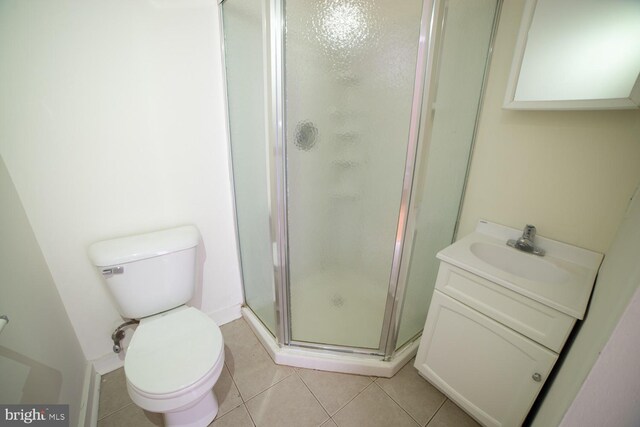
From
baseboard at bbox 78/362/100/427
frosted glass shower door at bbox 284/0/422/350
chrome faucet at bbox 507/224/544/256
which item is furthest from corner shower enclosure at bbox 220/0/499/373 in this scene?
baseboard at bbox 78/362/100/427

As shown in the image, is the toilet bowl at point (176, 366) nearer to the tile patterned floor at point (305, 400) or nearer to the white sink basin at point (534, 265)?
the tile patterned floor at point (305, 400)

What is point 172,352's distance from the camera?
3.24ft

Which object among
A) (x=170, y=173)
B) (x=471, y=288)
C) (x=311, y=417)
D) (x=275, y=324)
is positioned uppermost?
(x=170, y=173)

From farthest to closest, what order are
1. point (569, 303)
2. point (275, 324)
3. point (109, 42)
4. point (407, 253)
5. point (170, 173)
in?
point (275, 324)
point (170, 173)
point (407, 253)
point (109, 42)
point (569, 303)

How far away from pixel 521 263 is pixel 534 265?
0.05m

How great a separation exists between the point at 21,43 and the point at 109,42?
27 centimetres

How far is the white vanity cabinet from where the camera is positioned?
876 mm

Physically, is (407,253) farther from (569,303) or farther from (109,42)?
(109,42)

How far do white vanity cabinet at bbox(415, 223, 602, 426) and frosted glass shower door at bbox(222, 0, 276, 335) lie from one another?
2.91 feet

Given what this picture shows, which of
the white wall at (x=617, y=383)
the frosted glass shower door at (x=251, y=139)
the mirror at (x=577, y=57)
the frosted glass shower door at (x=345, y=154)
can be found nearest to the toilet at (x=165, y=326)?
the frosted glass shower door at (x=251, y=139)

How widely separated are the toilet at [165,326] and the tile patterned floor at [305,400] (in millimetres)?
155

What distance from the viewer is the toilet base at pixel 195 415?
1058 millimetres

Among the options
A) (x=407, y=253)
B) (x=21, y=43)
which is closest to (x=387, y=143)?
(x=407, y=253)

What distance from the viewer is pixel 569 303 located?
0.82m
